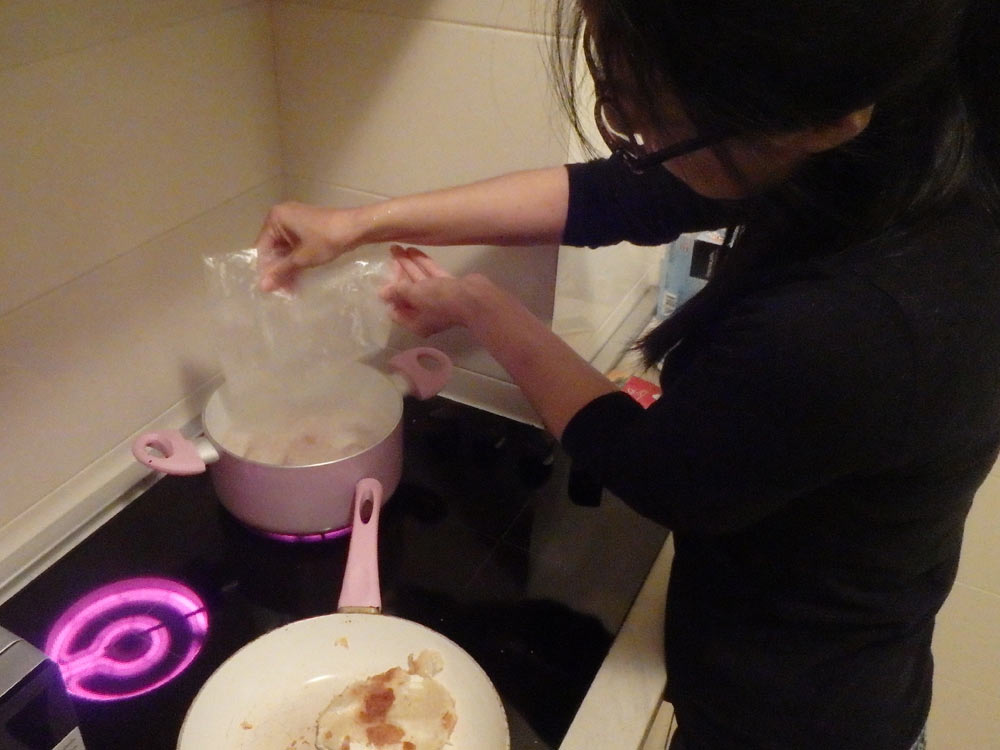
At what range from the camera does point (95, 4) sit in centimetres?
66

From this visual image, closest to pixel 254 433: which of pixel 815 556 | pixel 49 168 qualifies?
pixel 49 168

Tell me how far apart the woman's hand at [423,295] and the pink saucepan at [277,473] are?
69mm

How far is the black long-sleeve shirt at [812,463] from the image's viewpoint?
1.58 feet

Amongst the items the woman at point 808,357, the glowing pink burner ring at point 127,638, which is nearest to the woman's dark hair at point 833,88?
the woman at point 808,357

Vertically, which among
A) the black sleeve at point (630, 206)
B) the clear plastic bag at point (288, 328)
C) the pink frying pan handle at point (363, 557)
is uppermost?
the black sleeve at point (630, 206)

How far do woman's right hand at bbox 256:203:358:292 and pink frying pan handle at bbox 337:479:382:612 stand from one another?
0.68ft

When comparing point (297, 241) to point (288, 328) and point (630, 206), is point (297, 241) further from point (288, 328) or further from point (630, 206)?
point (630, 206)

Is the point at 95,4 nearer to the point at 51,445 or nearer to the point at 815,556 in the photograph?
the point at 51,445

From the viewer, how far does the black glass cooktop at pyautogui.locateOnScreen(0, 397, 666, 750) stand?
0.66 m

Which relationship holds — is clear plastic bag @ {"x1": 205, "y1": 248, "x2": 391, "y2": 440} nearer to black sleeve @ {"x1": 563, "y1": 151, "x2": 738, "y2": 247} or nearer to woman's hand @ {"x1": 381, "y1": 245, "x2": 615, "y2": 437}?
woman's hand @ {"x1": 381, "y1": 245, "x2": 615, "y2": 437}

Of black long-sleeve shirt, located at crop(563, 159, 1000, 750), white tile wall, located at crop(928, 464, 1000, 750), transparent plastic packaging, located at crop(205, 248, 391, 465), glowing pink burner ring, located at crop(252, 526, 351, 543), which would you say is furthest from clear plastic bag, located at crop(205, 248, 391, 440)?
white tile wall, located at crop(928, 464, 1000, 750)

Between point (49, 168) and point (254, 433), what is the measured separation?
0.30m

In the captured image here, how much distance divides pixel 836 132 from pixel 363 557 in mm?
479

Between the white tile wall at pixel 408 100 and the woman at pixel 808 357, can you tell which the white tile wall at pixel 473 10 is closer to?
the white tile wall at pixel 408 100
